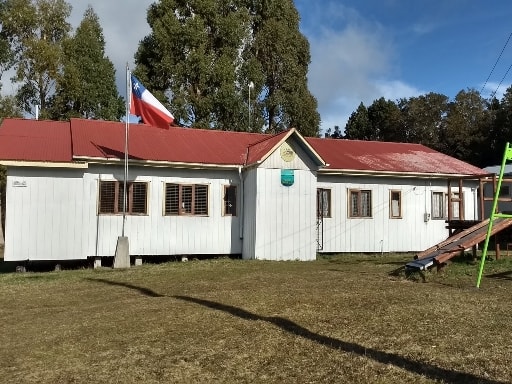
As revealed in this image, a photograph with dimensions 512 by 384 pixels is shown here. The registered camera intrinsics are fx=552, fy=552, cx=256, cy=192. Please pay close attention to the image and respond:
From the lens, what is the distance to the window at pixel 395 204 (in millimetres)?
20234

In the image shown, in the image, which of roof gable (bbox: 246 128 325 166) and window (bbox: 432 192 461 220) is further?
window (bbox: 432 192 461 220)

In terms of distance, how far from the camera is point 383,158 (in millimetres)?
21500

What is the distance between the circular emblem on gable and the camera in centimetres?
A: 1759

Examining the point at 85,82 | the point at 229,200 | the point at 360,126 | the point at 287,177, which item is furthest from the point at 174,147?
the point at 360,126

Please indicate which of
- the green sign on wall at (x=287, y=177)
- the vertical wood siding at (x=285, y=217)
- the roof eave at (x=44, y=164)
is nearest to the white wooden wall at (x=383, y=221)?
the vertical wood siding at (x=285, y=217)

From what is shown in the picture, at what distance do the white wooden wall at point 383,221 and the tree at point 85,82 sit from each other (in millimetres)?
15639

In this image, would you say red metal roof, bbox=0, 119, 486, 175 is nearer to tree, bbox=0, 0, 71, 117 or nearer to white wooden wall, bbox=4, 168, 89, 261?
white wooden wall, bbox=4, 168, 89, 261

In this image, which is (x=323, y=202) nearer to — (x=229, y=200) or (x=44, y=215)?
(x=229, y=200)

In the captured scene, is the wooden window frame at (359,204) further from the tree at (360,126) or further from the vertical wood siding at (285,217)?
the tree at (360,126)

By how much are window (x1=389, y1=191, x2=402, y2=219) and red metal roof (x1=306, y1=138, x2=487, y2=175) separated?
93 cm

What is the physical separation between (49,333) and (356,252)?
1360cm

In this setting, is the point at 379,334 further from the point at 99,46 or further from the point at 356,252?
the point at 99,46

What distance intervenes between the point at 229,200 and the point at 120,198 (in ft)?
11.6

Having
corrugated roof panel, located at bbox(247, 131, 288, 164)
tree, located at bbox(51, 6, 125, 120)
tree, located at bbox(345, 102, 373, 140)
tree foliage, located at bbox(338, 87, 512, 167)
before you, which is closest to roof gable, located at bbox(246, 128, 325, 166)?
corrugated roof panel, located at bbox(247, 131, 288, 164)
